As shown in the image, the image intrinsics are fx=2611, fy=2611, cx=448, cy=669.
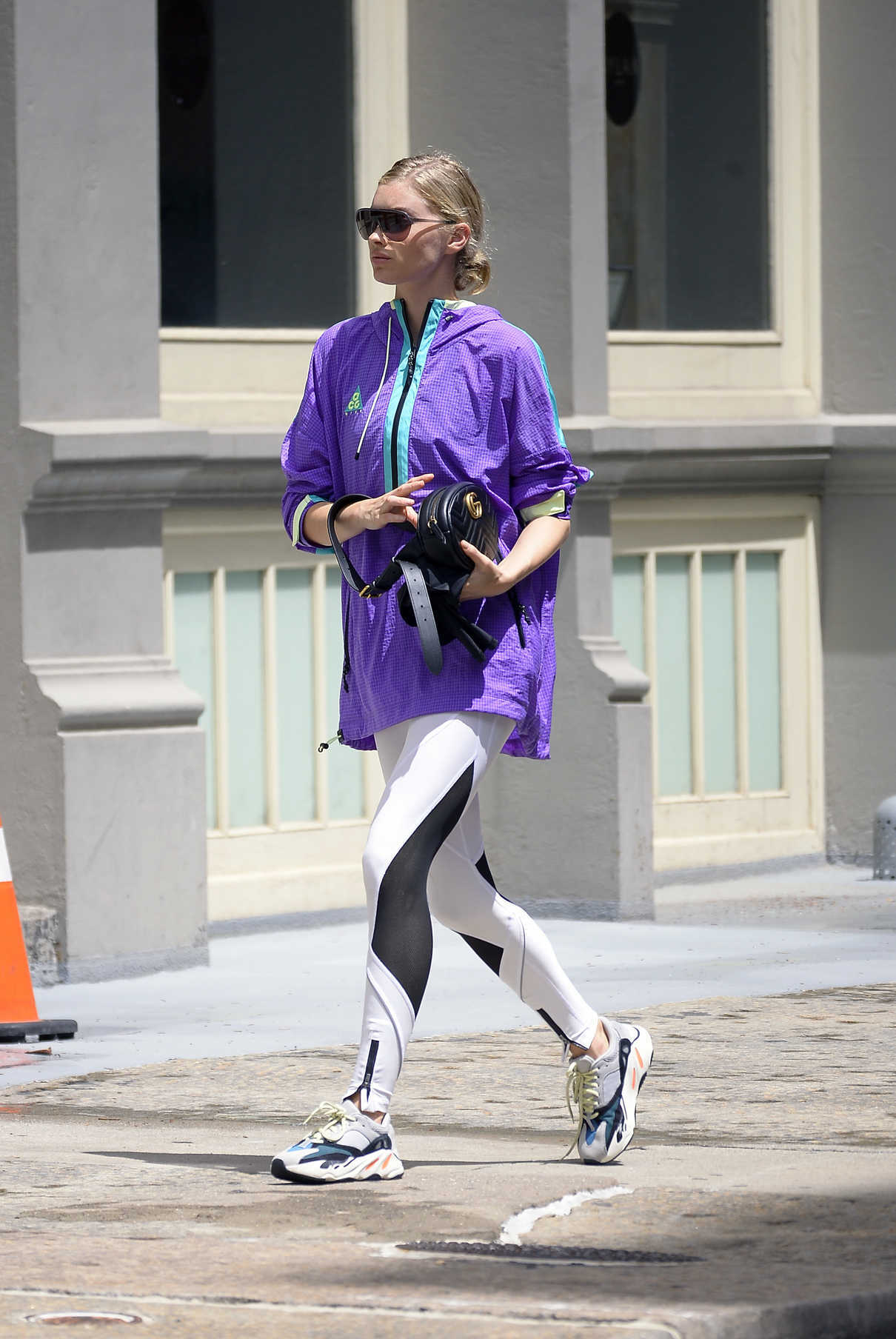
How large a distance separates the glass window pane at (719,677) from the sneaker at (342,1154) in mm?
6842

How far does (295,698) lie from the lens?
1038cm

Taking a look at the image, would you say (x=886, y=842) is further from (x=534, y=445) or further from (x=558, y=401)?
(x=534, y=445)

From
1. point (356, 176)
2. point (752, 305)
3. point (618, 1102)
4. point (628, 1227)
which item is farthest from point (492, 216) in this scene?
point (628, 1227)

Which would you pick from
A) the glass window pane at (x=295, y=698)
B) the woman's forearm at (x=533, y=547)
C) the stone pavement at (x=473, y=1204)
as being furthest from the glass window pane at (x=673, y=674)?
the woman's forearm at (x=533, y=547)

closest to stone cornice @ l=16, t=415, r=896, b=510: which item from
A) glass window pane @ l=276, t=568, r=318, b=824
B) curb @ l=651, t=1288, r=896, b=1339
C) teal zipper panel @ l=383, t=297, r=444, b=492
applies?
glass window pane @ l=276, t=568, r=318, b=824

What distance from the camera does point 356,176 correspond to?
1070 cm

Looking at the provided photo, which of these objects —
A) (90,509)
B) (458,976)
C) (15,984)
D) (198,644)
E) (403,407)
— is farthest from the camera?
(198,644)

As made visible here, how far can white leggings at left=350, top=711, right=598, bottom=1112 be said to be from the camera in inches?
205

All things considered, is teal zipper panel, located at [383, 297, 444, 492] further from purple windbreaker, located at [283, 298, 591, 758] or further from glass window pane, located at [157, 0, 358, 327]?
glass window pane, located at [157, 0, 358, 327]

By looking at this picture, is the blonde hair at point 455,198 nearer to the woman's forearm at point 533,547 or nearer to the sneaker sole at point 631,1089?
the woman's forearm at point 533,547

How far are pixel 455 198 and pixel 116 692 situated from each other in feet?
12.3

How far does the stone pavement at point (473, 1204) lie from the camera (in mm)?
4031

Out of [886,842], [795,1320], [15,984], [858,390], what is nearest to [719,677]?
[886,842]

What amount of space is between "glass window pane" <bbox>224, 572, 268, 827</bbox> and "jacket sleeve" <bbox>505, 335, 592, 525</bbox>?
4.66 metres
